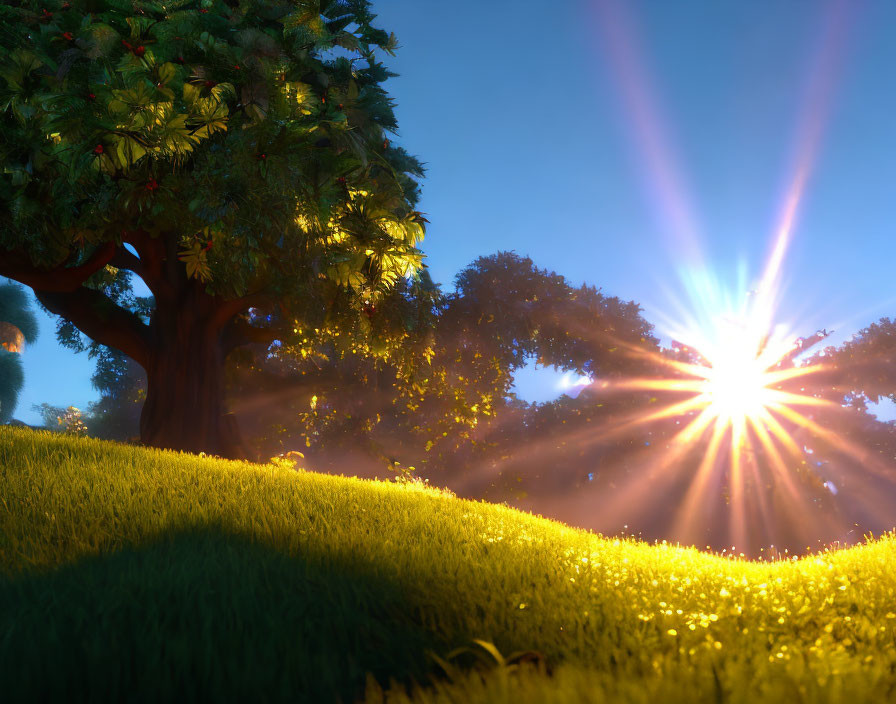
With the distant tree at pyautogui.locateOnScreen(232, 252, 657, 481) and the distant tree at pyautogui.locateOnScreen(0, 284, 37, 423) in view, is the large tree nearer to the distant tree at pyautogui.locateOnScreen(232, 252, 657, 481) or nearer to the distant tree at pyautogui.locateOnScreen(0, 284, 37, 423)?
the distant tree at pyautogui.locateOnScreen(232, 252, 657, 481)

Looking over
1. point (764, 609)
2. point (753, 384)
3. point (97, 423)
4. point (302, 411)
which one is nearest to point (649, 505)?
point (753, 384)

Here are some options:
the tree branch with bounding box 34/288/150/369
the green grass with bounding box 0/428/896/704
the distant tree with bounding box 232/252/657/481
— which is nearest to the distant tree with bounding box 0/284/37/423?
the distant tree with bounding box 232/252/657/481

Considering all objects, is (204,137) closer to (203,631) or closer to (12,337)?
(203,631)

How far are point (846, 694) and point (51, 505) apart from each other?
651 cm

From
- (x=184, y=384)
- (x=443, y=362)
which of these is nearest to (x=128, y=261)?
(x=184, y=384)

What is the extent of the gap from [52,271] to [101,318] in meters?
2.05

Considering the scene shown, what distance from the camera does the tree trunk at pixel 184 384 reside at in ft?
40.1

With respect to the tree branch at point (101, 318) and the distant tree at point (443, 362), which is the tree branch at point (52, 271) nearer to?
the tree branch at point (101, 318)

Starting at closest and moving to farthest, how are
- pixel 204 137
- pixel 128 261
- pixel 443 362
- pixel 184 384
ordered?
pixel 204 137 → pixel 184 384 → pixel 128 261 → pixel 443 362

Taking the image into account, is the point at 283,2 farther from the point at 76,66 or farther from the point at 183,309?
the point at 183,309

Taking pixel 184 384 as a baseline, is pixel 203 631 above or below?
below

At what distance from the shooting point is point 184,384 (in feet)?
40.5

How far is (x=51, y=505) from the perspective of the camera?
567cm

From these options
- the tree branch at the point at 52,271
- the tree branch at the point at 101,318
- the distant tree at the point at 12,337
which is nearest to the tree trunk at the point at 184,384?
the tree branch at the point at 101,318
